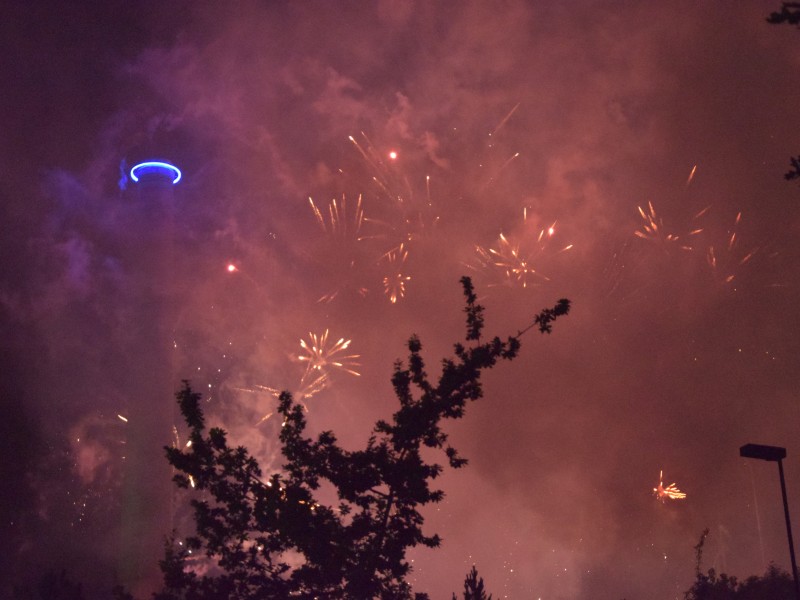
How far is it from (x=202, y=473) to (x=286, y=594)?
3.21 metres

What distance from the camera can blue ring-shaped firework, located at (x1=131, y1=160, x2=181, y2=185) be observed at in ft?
180

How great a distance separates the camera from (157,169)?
181 feet

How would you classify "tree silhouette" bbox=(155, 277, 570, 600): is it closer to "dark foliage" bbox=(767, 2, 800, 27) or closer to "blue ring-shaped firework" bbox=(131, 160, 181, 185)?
"dark foliage" bbox=(767, 2, 800, 27)

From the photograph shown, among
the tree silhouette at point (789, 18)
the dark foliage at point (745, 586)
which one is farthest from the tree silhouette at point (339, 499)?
the dark foliage at point (745, 586)

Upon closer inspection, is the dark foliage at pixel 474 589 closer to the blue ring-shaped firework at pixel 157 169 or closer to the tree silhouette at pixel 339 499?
the tree silhouette at pixel 339 499

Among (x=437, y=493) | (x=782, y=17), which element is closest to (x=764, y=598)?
(x=437, y=493)

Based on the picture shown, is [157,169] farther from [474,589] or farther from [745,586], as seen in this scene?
[745,586]

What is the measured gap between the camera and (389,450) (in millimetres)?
14586

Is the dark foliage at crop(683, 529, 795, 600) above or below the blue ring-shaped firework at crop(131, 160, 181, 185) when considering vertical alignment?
below

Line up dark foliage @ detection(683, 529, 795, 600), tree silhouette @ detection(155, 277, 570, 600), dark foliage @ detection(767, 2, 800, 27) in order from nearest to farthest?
dark foliage @ detection(767, 2, 800, 27), tree silhouette @ detection(155, 277, 570, 600), dark foliage @ detection(683, 529, 795, 600)

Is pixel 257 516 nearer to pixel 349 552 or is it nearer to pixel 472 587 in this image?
pixel 349 552

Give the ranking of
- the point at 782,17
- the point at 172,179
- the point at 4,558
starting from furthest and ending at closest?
Result: 1. the point at 4,558
2. the point at 172,179
3. the point at 782,17

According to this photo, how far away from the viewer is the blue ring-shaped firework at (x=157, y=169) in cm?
5478

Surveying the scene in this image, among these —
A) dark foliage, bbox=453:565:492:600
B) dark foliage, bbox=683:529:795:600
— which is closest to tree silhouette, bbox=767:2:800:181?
dark foliage, bbox=453:565:492:600
